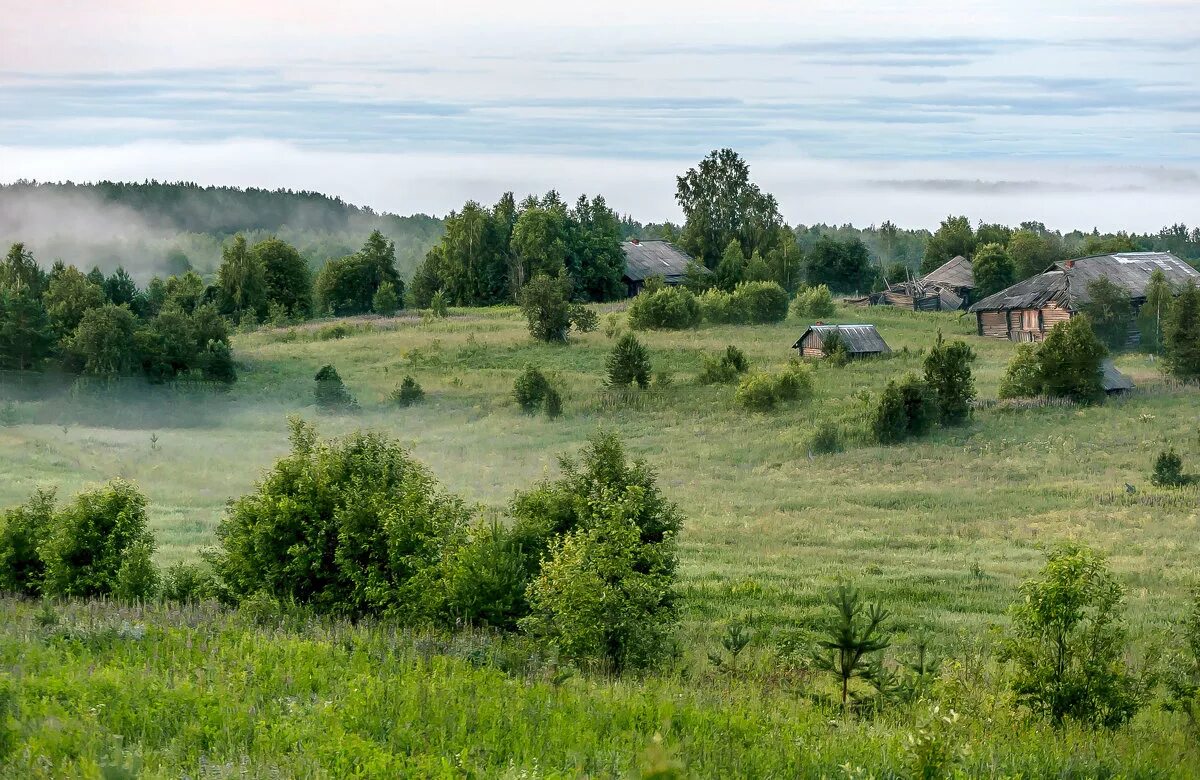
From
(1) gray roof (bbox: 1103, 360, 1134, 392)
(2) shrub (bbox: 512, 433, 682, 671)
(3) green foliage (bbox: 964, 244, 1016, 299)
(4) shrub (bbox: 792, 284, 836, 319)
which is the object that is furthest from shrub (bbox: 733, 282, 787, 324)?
(2) shrub (bbox: 512, 433, 682, 671)

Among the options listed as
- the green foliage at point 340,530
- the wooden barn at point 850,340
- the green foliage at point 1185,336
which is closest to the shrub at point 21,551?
the green foliage at point 340,530

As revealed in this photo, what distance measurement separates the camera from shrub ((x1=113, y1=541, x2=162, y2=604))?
16438 mm

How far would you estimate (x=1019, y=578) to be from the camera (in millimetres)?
23078

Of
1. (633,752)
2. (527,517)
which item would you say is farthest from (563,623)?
(633,752)

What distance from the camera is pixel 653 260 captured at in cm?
9025

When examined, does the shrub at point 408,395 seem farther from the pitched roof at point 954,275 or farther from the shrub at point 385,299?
the pitched roof at point 954,275

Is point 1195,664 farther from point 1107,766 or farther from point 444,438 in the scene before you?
point 444,438

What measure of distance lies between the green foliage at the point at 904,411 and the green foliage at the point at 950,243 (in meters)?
60.4

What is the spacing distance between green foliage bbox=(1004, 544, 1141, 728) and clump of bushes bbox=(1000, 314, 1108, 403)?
32.5 m

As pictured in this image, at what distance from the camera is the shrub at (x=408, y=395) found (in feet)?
155

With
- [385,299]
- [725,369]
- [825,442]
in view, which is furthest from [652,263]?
[825,442]

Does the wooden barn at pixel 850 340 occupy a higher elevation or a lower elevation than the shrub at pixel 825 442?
higher

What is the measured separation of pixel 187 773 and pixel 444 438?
3497 centimetres

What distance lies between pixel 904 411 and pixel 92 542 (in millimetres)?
28264
